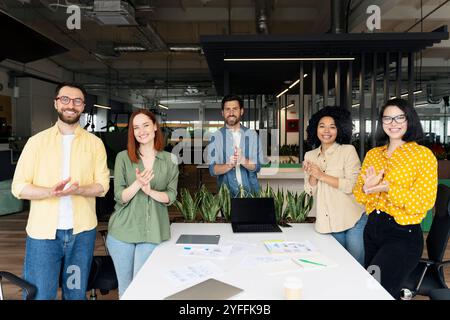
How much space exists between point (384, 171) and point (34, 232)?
1.96m

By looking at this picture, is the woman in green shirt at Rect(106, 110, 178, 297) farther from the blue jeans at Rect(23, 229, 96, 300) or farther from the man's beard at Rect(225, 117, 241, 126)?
the man's beard at Rect(225, 117, 241, 126)

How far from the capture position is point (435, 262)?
239 centimetres

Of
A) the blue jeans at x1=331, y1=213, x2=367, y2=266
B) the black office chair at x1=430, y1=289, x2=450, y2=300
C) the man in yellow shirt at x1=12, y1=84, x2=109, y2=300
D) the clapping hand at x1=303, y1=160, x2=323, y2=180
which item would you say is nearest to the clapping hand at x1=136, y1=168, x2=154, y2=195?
the man in yellow shirt at x1=12, y1=84, x2=109, y2=300

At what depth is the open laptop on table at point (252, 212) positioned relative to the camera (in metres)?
2.69

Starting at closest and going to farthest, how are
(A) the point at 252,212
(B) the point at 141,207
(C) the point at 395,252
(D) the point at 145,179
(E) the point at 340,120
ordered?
(C) the point at 395,252 < (D) the point at 145,179 < (B) the point at 141,207 < (E) the point at 340,120 < (A) the point at 252,212

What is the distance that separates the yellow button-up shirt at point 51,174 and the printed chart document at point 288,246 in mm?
1010

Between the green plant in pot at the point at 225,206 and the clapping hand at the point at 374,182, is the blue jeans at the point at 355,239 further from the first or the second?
the green plant in pot at the point at 225,206

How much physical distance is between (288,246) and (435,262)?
37.7 inches

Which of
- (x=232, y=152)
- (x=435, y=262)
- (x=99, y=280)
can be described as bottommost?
(x=99, y=280)

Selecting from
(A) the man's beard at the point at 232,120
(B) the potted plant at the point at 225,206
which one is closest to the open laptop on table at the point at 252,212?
(B) the potted plant at the point at 225,206

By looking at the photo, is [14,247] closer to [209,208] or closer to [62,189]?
[209,208]

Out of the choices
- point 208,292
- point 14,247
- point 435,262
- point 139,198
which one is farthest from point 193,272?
point 14,247

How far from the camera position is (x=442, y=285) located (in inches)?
94.0

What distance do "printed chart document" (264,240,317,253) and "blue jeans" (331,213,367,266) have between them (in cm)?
34
